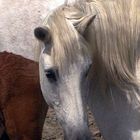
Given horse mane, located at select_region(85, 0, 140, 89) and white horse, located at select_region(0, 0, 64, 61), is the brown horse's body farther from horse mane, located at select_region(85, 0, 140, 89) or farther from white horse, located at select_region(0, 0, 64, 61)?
horse mane, located at select_region(85, 0, 140, 89)

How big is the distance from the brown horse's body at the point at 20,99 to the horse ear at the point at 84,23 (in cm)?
67

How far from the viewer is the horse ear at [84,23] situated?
2.45 metres

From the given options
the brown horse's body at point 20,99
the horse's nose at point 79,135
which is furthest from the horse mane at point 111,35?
the brown horse's body at point 20,99

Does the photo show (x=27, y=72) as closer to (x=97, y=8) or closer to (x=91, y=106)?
(x=91, y=106)

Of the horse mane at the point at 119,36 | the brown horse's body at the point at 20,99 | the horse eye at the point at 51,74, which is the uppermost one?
the horse mane at the point at 119,36

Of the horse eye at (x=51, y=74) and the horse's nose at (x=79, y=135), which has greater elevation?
the horse eye at (x=51, y=74)

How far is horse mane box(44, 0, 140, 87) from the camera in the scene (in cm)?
247

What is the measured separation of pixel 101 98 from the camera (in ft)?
8.84

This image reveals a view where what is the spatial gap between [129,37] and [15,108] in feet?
→ 3.11

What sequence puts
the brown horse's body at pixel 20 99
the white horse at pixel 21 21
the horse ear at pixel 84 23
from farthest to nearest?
the white horse at pixel 21 21
the brown horse's body at pixel 20 99
the horse ear at pixel 84 23

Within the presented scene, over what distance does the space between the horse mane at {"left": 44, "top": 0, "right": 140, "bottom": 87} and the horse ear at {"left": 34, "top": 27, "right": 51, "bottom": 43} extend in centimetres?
3

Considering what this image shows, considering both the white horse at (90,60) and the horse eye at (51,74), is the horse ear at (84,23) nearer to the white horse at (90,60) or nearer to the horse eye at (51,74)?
the white horse at (90,60)

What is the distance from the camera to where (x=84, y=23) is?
245 centimetres

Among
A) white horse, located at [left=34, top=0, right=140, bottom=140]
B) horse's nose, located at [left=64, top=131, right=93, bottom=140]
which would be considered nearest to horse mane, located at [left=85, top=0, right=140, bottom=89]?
white horse, located at [left=34, top=0, right=140, bottom=140]
